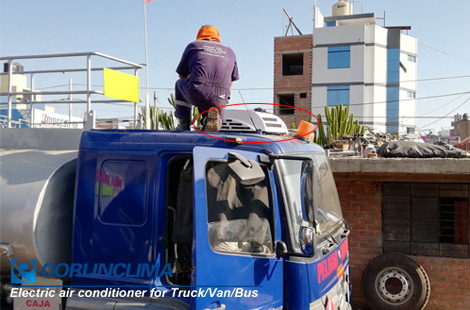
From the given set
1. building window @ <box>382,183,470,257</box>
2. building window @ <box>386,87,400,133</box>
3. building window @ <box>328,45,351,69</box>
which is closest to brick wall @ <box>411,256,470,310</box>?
building window @ <box>382,183,470,257</box>

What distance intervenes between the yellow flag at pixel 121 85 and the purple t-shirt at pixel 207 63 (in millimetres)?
953

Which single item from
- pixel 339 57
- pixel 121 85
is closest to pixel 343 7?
pixel 339 57

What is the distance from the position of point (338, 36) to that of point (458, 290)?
40.7m

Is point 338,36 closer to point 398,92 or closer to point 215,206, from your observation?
point 398,92

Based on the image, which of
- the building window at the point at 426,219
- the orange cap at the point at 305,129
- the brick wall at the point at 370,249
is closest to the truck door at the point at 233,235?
the orange cap at the point at 305,129

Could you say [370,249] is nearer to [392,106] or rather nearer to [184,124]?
[184,124]

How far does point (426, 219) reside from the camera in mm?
7637

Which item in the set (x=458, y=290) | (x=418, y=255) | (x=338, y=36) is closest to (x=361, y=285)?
(x=418, y=255)

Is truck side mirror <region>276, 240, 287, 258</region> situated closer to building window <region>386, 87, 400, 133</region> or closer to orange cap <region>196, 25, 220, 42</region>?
orange cap <region>196, 25, 220, 42</region>

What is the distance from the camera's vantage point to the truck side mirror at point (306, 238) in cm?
348

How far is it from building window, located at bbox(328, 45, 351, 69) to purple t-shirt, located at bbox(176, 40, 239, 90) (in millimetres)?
41485

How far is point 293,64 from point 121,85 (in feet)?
141

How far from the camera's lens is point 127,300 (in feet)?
11.1

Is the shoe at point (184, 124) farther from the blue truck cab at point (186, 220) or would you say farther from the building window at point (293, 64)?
the building window at point (293, 64)
